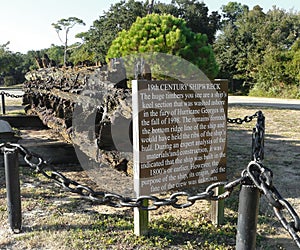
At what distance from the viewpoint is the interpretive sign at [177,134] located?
2654mm

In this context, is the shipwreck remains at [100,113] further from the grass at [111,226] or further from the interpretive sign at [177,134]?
the interpretive sign at [177,134]

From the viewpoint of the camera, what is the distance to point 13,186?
2787 mm

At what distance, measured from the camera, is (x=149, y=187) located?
2688mm

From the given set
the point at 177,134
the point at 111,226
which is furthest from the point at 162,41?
the point at 111,226

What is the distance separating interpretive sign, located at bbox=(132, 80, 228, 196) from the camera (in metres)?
2.65

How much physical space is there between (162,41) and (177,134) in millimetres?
6863

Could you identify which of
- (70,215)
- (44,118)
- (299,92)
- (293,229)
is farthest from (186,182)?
(299,92)

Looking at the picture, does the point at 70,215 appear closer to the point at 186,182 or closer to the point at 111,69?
the point at 186,182

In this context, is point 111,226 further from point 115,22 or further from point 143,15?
point 115,22

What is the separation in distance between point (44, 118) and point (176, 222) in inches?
209

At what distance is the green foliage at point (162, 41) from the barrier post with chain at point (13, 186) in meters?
6.83

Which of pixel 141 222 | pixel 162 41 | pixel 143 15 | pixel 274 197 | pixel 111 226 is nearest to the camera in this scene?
pixel 274 197

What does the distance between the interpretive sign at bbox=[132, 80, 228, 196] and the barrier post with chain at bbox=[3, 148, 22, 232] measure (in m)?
0.94

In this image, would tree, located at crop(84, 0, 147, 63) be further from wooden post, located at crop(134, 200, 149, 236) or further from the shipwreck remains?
wooden post, located at crop(134, 200, 149, 236)
